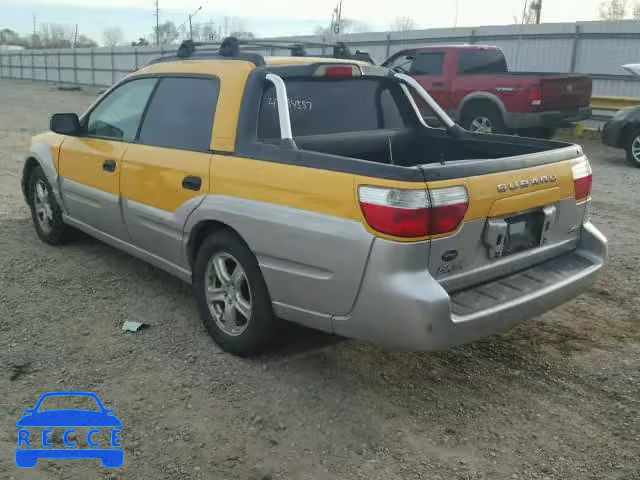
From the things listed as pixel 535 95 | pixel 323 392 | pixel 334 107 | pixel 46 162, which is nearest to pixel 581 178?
pixel 334 107

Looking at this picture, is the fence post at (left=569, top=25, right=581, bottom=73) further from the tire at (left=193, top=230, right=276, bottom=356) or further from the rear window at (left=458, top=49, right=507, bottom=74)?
the tire at (left=193, top=230, right=276, bottom=356)

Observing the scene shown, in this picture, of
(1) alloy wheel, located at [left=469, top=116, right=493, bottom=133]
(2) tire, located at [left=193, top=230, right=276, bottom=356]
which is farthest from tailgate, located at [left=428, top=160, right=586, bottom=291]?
(1) alloy wheel, located at [left=469, top=116, right=493, bottom=133]

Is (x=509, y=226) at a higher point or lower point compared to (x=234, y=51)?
lower

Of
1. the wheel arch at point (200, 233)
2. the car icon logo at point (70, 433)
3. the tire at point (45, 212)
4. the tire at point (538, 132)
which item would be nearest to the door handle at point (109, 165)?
the wheel arch at point (200, 233)

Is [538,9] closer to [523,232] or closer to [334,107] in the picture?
[334,107]

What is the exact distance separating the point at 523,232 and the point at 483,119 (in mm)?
9609

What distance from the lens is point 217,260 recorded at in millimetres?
3795

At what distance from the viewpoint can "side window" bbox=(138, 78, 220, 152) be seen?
393cm

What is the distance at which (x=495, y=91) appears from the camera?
12.1 meters

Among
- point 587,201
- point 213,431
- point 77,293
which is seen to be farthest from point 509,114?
point 213,431

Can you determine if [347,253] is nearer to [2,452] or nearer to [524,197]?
[524,197]

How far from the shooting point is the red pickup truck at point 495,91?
11.6 metres

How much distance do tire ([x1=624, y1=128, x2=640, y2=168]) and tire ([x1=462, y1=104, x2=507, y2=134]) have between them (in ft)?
7.28

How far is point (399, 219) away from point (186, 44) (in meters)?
2.52
